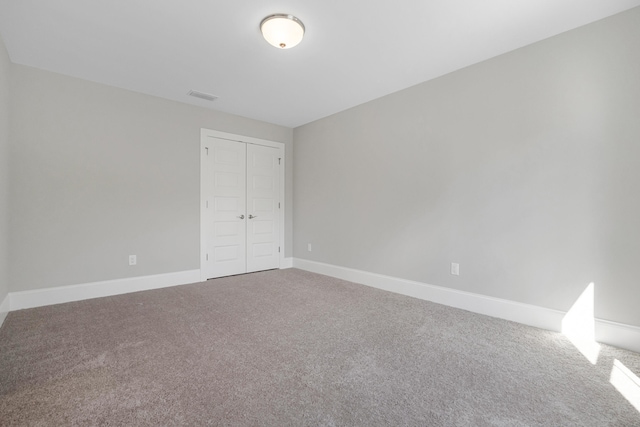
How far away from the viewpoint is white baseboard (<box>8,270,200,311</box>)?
292 cm

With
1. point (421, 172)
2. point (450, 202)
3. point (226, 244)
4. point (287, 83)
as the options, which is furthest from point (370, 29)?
point (226, 244)

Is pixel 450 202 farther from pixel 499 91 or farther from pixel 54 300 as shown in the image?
pixel 54 300

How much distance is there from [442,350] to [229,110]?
411 cm

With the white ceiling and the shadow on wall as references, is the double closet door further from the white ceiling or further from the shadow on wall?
the shadow on wall

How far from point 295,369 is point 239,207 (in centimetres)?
319

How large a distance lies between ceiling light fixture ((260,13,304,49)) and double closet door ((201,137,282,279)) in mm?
2315

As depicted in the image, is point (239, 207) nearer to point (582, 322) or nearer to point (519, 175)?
point (519, 175)

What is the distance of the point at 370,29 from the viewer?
2.34 m

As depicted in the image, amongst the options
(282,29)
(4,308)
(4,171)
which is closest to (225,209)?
(4,171)

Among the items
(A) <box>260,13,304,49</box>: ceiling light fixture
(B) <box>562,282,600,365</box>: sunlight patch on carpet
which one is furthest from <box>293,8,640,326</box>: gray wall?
(A) <box>260,13,304,49</box>: ceiling light fixture

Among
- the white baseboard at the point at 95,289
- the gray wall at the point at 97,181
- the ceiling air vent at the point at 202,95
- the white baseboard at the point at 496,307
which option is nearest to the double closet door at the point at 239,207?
the gray wall at the point at 97,181

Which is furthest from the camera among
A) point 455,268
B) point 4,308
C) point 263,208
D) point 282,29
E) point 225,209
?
point 263,208

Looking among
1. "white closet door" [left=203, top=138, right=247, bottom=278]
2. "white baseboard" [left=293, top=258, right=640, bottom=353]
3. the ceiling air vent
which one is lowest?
"white baseboard" [left=293, top=258, right=640, bottom=353]

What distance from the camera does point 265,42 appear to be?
253 centimetres
